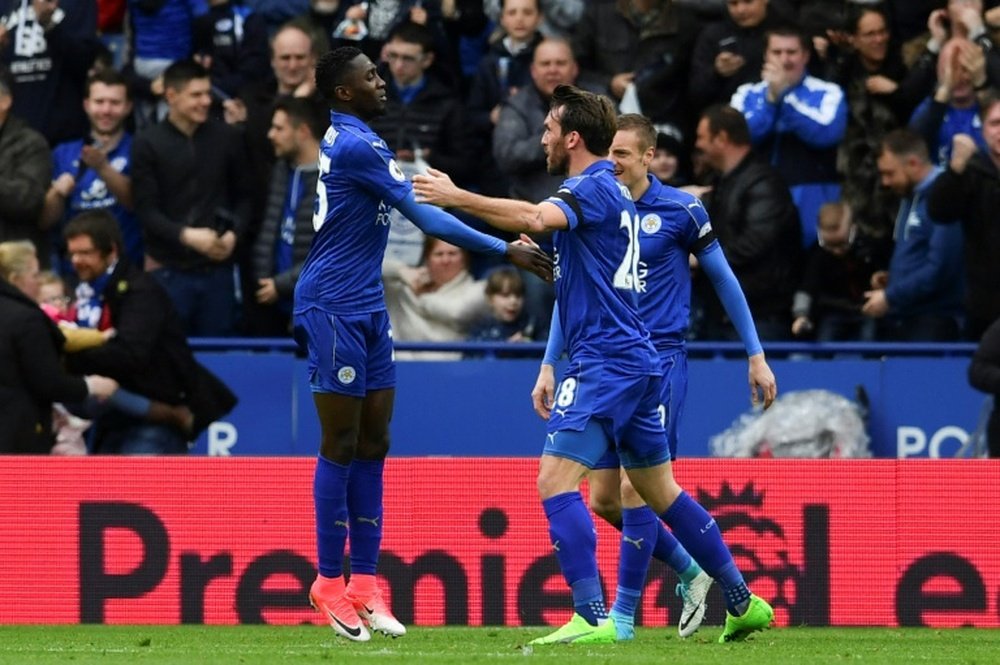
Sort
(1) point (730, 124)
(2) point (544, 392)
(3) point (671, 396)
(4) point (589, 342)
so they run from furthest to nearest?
(1) point (730, 124), (3) point (671, 396), (2) point (544, 392), (4) point (589, 342)

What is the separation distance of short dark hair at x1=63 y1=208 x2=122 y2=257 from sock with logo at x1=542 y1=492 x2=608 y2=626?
5.33m

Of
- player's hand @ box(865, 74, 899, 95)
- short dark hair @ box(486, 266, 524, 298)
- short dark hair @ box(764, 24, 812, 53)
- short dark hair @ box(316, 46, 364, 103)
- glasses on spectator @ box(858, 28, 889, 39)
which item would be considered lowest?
short dark hair @ box(486, 266, 524, 298)

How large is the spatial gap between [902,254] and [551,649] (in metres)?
5.88

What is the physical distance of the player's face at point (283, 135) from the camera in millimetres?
14250

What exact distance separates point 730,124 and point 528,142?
4.67ft

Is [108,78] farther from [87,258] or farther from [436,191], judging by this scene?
[436,191]

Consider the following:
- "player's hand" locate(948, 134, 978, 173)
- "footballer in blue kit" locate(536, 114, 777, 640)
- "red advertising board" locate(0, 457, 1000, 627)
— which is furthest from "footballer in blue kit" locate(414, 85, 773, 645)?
"player's hand" locate(948, 134, 978, 173)

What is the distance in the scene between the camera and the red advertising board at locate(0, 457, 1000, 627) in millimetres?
11633

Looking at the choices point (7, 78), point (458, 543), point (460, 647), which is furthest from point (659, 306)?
point (7, 78)

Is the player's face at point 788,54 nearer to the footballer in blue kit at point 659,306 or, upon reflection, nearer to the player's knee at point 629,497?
the footballer in blue kit at point 659,306

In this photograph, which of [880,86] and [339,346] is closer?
[339,346]

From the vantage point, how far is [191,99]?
14438mm

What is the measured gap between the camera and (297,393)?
1408cm

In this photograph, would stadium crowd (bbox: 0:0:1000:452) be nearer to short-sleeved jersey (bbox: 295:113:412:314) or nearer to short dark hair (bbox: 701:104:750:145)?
short dark hair (bbox: 701:104:750:145)
